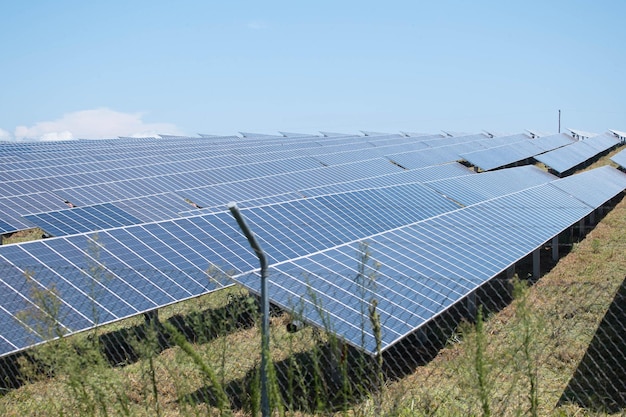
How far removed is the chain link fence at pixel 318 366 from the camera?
4443 millimetres

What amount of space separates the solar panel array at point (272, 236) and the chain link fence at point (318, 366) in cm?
28

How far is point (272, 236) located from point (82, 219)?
5.32 m

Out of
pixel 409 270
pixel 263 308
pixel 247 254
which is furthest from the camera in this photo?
pixel 247 254

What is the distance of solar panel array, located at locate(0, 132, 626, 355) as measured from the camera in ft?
26.9

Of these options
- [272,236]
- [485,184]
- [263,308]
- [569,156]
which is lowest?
[569,156]

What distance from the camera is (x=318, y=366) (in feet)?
18.1

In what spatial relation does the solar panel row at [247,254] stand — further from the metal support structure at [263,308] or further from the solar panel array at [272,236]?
the metal support structure at [263,308]

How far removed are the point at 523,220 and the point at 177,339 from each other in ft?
39.4

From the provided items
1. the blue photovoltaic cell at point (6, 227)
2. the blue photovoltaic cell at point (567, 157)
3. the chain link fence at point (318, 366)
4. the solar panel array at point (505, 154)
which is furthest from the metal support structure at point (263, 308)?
the blue photovoltaic cell at point (567, 157)

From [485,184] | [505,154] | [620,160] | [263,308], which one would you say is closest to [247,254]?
[263,308]

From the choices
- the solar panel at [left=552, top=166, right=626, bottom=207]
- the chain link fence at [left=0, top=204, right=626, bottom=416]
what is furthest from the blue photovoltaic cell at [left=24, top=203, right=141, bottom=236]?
the solar panel at [left=552, top=166, right=626, bottom=207]

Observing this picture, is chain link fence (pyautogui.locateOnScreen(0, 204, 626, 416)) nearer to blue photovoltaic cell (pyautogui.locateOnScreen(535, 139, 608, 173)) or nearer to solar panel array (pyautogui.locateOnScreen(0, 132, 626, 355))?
solar panel array (pyautogui.locateOnScreen(0, 132, 626, 355))

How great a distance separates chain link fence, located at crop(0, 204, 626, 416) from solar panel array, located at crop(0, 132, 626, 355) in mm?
282

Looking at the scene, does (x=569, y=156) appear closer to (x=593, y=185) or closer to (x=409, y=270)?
(x=593, y=185)
